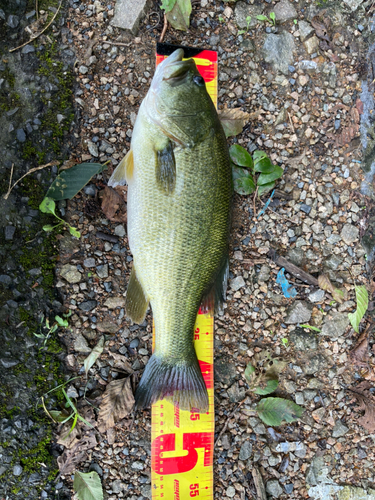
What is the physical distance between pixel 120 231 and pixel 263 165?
1199mm

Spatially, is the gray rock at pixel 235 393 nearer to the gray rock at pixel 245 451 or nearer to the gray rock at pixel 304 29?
the gray rock at pixel 245 451

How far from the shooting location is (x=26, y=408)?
2.48 m

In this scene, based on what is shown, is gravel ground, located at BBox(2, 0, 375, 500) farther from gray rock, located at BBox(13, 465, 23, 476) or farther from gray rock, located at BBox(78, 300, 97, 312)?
gray rock, located at BBox(13, 465, 23, 476)

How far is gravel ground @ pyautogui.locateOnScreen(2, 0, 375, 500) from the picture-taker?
2588 mm

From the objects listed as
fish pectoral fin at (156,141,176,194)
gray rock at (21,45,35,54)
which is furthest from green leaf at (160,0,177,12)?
fish pectoral fin at (156,141,176,194)

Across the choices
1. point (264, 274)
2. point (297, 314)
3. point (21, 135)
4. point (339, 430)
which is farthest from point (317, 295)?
point (21, 135)

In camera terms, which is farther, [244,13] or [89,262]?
[244,13]

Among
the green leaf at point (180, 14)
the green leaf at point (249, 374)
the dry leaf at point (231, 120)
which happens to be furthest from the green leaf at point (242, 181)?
the green leaf at point (249, 374)

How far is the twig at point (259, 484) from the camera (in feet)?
8.63

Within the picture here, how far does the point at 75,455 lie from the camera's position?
8.29 feet

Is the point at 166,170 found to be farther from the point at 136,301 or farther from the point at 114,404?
the point at 114,404

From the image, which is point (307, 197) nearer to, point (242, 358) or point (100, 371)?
point (242, 358)

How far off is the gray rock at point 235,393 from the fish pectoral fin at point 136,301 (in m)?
0.96

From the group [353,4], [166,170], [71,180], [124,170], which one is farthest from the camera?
[353,4]
